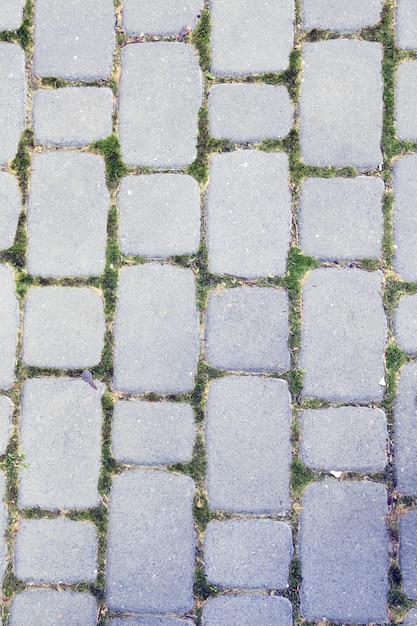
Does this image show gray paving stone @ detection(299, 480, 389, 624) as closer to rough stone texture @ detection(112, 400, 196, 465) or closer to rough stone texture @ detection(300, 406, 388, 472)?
rough stone texture @ detection(300, 406, 388, 472)

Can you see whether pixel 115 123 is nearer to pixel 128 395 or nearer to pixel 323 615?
pixel 128 395

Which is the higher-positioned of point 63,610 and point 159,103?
point 159,103

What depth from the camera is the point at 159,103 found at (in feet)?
9.13

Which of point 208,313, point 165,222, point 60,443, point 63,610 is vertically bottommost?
point 63,610

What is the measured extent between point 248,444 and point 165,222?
107cm

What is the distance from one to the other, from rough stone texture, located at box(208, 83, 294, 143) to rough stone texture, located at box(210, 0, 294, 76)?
10cm

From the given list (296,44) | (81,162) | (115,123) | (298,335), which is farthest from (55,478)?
(296,44)

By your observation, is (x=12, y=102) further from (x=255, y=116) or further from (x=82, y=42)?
(x=255, y=116)

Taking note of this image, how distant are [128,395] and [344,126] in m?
1.57

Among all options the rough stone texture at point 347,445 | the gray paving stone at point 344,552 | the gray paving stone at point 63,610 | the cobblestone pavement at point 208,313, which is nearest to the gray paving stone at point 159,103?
the cobblestone pavement at point 208,313

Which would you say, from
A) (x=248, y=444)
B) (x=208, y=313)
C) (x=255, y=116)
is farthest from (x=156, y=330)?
(x=255, y=116)

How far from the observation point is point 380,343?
2725 mm

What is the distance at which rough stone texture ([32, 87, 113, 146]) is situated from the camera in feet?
9.14

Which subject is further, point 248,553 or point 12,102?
point 12,102
